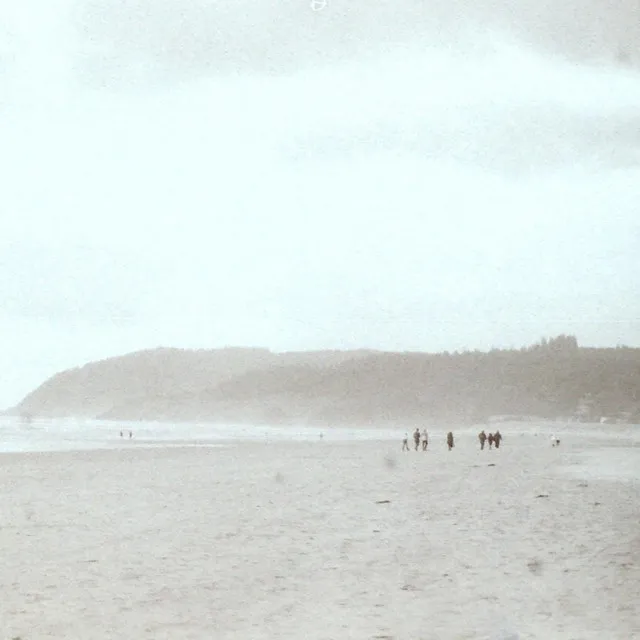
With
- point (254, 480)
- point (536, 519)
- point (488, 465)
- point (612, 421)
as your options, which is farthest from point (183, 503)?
point (612, 421)

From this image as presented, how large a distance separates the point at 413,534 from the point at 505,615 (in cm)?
573

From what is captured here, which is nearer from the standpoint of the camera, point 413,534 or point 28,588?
point 28,588

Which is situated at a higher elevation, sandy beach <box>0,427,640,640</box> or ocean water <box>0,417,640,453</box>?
sandy beach <box>0,427,640,640</box>

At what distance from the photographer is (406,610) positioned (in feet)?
34.7

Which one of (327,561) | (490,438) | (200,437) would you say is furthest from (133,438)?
(327,561)

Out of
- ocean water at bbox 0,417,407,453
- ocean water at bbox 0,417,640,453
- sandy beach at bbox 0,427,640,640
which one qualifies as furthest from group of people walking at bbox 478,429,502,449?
sandy beach at bbox 0,427,640,640

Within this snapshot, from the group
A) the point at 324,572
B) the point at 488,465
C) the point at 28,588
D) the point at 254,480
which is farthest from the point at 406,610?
the point at 488,465

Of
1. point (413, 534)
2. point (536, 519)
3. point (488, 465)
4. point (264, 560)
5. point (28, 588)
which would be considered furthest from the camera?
point (488, 465)

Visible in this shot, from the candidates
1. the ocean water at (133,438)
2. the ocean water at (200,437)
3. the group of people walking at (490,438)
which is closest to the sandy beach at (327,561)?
the group of people walking at (490,438)

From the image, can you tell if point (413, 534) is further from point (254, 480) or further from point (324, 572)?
point (254, 480)

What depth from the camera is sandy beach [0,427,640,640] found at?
10.0 metres

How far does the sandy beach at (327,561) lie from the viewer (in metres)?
10.0

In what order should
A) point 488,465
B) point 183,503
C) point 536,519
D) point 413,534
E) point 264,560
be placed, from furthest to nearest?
point 488,465 < point 183,503 < point 536,519 < point 413,534 < point 264,560

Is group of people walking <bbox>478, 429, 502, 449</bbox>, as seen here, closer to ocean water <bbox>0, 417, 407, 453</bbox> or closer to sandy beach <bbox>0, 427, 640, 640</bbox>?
ocean water <bbox>0, 417, 407, 453</bbox>
